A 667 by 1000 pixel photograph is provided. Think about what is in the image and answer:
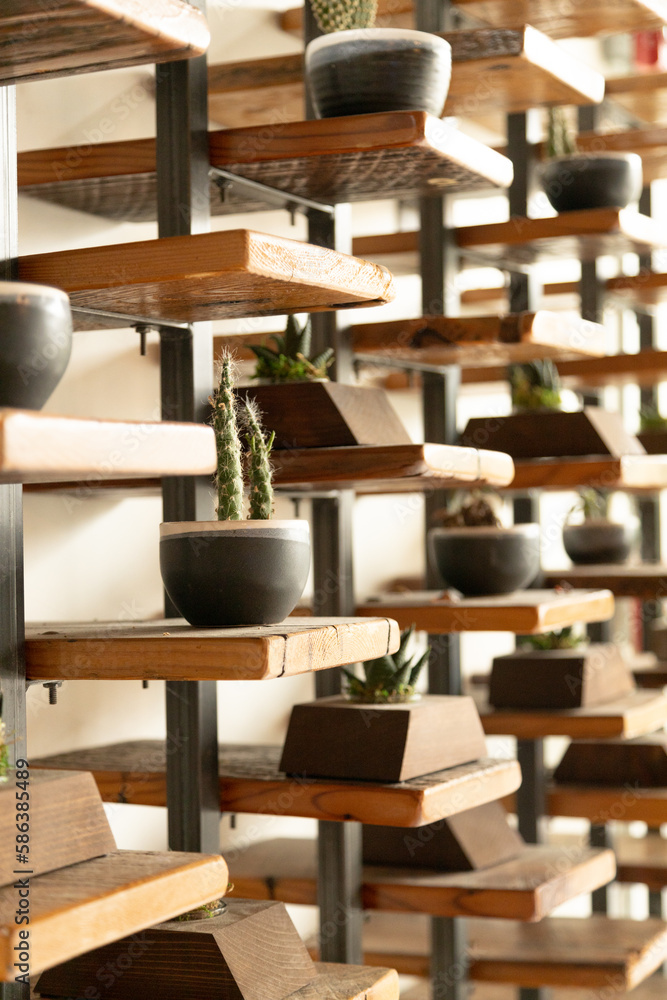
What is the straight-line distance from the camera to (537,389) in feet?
10.7

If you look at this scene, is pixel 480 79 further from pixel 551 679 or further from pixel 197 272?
pixel 551 679

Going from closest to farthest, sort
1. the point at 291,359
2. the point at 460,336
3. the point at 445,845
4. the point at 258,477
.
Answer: the point at 258,477 < the point at 291,359 < the point at 445,845 < the point at 460,336

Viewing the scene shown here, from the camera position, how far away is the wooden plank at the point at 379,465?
221 centimetres

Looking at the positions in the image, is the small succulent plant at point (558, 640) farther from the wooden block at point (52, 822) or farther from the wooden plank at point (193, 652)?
the wooden block at point (52, 822)

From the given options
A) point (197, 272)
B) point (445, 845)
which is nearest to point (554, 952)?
point (445, 845)

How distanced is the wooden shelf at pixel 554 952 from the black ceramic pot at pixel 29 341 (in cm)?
186

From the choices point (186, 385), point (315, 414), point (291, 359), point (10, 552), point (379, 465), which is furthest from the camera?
point (291, 359)

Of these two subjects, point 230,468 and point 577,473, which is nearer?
point 230,468

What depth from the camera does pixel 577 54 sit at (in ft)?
16.2

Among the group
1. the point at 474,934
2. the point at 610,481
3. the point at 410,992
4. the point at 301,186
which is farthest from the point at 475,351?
the point at 410,992

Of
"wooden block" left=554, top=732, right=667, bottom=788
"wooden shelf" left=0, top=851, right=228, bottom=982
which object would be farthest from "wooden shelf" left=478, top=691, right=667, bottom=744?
"wooden shelf" left=0, top=851, right=228, bottom=982

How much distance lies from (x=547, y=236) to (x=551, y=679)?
104 cm

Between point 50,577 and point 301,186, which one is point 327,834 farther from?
point 301,186

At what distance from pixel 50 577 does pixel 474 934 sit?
4.19 feet
